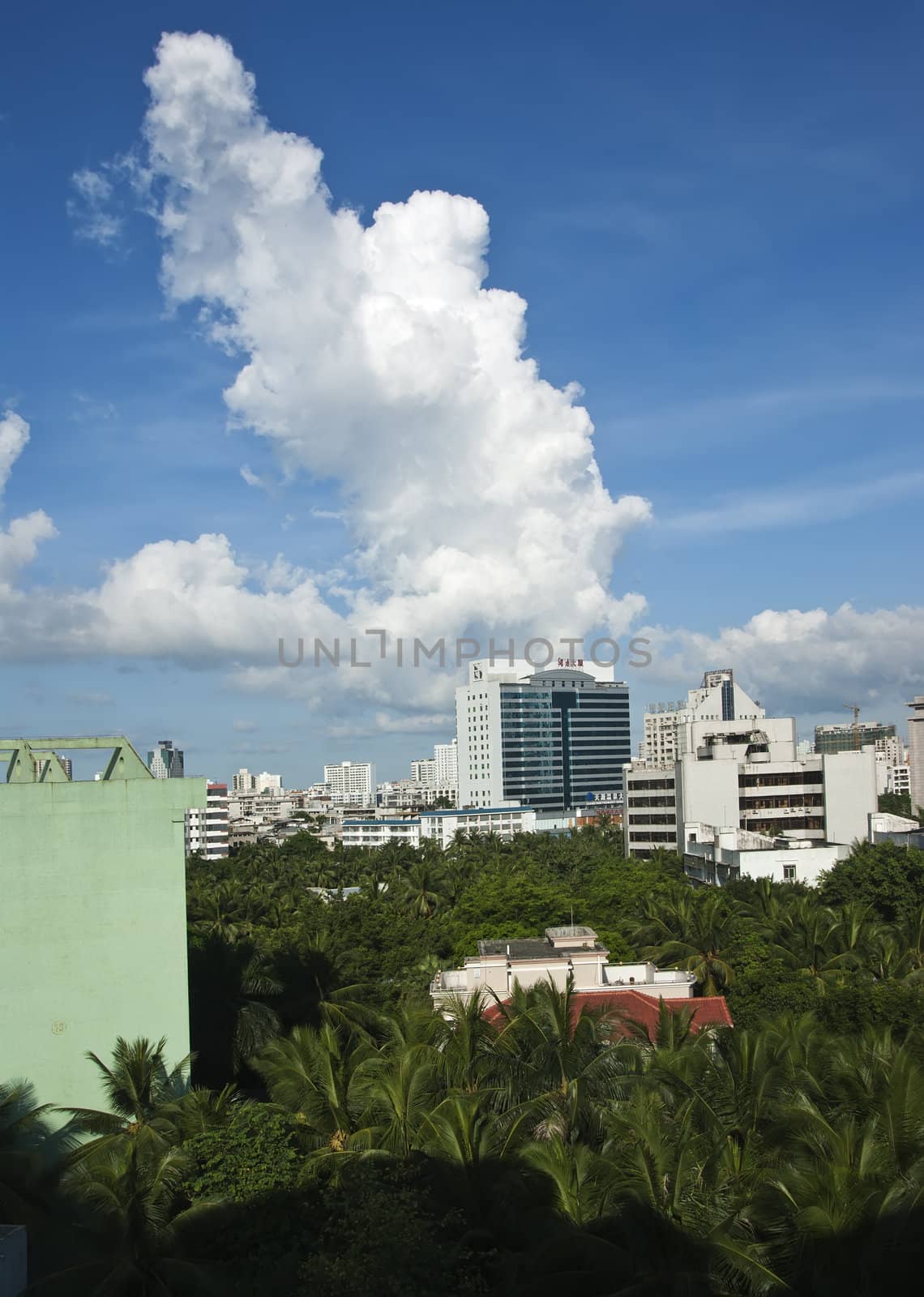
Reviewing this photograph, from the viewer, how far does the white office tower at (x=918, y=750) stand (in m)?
78.6

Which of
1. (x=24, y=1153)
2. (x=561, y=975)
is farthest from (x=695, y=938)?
(x=24, y=1153)

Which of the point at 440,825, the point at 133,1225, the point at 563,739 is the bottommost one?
the point at 440,825

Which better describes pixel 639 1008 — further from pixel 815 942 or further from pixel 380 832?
pixel 380 832

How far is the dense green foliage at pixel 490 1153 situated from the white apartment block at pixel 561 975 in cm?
176

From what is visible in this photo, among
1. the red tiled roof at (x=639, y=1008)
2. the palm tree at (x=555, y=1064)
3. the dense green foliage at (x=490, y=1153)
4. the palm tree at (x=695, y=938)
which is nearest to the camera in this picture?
the dense green foliage at (x=490, y=1153)

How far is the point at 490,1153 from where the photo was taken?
16.5 m

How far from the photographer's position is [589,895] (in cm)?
4897

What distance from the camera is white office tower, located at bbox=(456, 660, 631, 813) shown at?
15312 cm

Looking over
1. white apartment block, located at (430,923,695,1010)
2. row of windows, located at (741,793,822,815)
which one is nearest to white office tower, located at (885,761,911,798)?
row of windows, located at (741,793,822,815)

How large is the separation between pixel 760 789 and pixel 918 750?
62.3 ft

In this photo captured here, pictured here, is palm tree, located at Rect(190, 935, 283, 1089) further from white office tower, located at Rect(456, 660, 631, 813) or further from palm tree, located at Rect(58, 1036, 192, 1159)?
white office tower, located at Rect(456, 660, 631, 813)

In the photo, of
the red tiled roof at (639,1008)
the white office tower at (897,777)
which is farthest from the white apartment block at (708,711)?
the red tiled roof at (639,1008)

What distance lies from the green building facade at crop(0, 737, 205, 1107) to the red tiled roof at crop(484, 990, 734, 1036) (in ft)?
27.9

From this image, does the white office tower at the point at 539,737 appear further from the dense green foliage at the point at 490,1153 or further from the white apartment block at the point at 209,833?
the dense green foliage at the point at 490,1153
